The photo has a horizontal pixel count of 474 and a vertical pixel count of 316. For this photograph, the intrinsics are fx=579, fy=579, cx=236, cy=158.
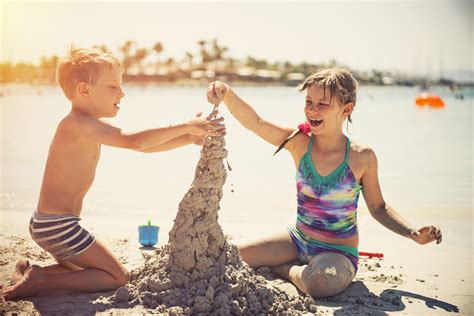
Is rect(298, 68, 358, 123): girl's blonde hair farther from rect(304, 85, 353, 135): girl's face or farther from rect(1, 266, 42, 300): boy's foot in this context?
rect(1, 266, 42, 300): boy's foot

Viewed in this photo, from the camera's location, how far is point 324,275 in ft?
10.9

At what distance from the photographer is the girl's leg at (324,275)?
3.33m

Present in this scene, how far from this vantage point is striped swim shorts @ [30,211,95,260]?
10.7ft

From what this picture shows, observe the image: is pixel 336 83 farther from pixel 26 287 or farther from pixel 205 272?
pixel 26 287

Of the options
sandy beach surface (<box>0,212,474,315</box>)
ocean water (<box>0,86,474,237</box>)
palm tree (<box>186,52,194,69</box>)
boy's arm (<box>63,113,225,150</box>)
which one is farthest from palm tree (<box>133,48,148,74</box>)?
boy's arm (<box>63,113,225,150</box>)

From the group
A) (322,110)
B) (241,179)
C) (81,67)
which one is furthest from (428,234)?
(241,179)

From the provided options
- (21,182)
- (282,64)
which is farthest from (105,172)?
(282,64)

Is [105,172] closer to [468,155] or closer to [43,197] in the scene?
[43,197]

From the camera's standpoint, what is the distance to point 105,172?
28.1ft

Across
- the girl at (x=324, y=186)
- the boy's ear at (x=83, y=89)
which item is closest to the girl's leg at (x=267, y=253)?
the girl at (x=324, y=186)

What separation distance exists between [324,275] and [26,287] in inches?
65.0

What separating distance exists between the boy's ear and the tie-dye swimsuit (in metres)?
1.46

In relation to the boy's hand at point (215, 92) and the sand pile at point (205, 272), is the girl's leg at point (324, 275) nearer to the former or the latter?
the sand pile at point (205, 272)

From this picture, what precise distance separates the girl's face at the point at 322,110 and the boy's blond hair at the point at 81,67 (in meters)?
1.23
